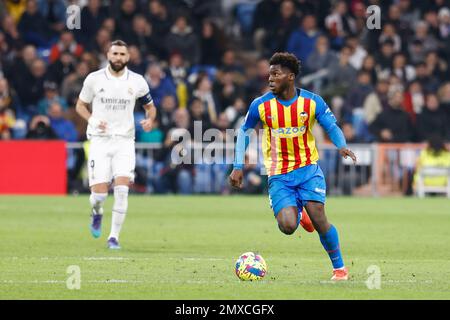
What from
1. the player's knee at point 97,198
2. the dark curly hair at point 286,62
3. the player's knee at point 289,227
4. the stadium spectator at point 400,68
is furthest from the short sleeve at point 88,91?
the stadium spectator at point 400,68

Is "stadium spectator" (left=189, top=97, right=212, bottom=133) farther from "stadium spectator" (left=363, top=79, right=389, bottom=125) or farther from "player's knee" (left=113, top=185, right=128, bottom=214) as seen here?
"player's knee" (left=113, top=185, right=128, bottom=214)

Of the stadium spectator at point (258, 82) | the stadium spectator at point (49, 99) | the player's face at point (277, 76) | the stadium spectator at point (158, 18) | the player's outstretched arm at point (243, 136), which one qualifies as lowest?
the player's outstretched arm at point (243, 136)

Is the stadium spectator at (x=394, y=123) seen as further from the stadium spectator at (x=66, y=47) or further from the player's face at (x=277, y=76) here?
the player's face at (x=277, y=76)

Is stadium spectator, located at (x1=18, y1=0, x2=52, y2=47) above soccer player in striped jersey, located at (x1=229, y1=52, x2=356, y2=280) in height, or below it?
above

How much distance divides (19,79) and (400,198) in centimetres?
863

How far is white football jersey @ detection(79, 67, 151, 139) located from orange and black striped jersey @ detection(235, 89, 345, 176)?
4.16 metres

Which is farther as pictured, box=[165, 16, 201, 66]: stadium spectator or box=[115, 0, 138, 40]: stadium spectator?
box=[165, 16, 201, 66]: stadium spectator

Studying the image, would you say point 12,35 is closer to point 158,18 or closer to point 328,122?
point 158,18

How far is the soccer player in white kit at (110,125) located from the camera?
1560 cm

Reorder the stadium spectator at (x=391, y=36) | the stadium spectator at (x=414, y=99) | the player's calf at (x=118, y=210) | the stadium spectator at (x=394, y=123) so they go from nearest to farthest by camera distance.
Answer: the player's calf at (x=118, y=210)
the stadium spectator at (x=394, y=123)
the stadium spectator at (x=414, y=99)
the stadium spectator at (x=391, y=36)

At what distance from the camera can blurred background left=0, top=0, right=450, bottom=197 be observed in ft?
87.5

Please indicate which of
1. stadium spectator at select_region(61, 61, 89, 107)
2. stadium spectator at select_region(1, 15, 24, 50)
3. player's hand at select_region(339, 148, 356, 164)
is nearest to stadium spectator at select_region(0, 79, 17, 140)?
stadium spectator at select_region(61, 61, 89, 107)
